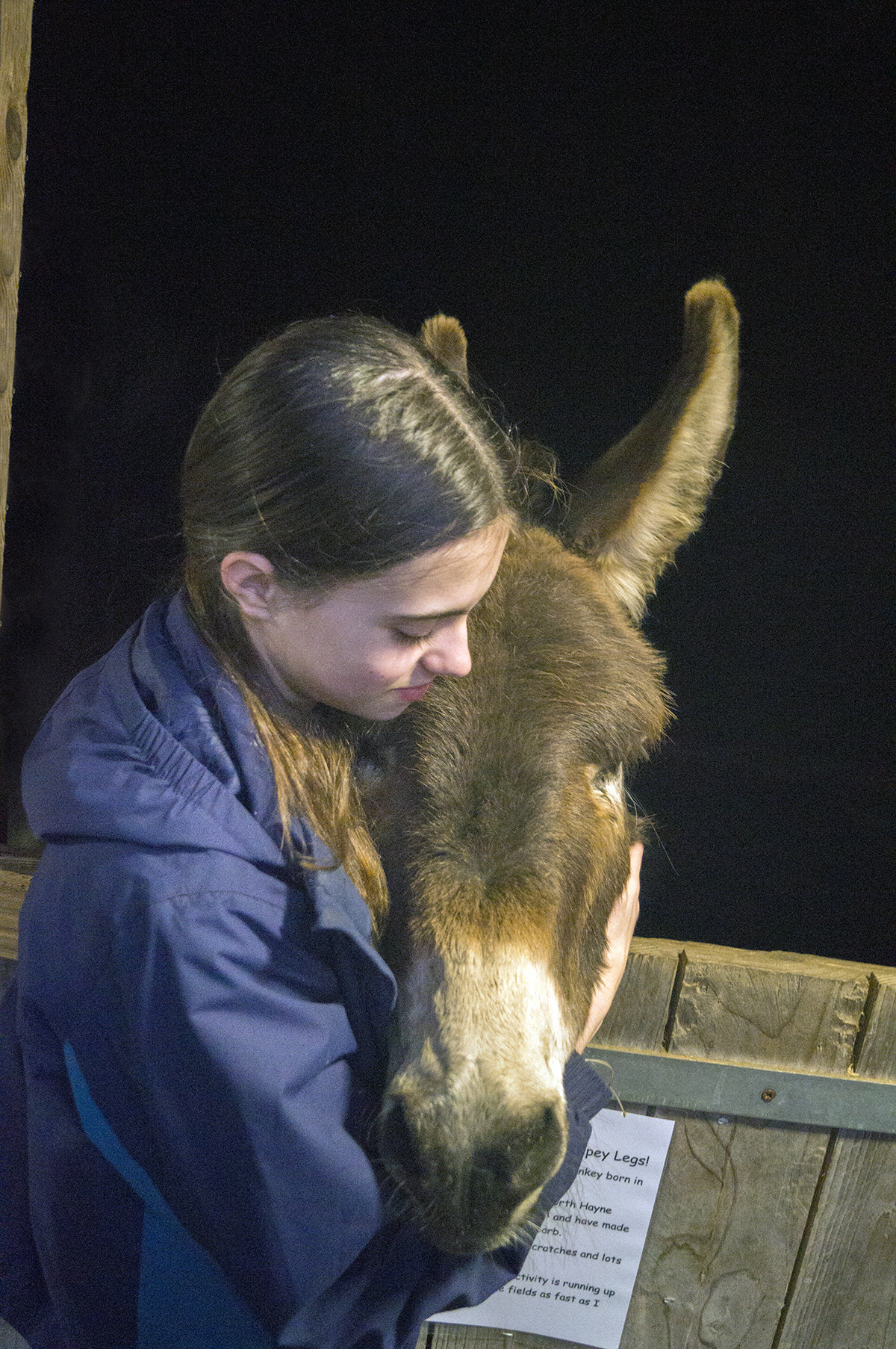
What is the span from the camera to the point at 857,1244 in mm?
2096

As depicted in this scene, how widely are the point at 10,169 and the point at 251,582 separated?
3.07 ft

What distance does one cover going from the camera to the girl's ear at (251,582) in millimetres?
1313

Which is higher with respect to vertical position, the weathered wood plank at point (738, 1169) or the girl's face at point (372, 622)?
the girl's face at point (372, 622)

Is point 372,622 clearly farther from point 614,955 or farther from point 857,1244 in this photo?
point 857,1244

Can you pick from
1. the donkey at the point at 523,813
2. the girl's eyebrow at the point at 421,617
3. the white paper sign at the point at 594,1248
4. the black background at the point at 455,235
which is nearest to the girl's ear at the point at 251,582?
the girl's eyebrow at the point at 421,617

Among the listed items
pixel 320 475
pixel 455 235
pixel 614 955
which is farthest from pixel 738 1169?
pixel 455 235

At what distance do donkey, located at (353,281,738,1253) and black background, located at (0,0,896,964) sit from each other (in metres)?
1.19

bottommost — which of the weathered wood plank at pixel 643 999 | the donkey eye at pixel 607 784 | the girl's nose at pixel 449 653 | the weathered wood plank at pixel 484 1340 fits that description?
the weathered wood plank at pixel 484 1340

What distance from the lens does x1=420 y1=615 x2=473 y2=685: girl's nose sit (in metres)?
1.40

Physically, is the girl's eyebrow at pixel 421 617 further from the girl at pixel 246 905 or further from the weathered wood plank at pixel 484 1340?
the weathered wood plank at pixel 484 1340

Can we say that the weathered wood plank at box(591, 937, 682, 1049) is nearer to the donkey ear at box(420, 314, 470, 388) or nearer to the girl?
A: the girl

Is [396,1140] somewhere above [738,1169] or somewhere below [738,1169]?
above

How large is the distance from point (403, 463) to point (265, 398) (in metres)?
0.20

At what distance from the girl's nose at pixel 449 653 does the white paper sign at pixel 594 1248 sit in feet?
3.74
